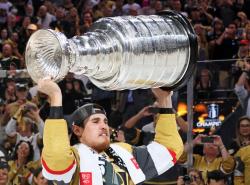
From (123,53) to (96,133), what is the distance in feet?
2.30

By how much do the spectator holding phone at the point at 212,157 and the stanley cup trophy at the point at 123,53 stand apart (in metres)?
3.07

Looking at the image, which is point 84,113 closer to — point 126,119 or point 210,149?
point 210,149

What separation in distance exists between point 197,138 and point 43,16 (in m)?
5.25

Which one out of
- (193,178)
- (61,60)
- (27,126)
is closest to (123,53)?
(61,60)

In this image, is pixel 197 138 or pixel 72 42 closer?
pixel 72 42

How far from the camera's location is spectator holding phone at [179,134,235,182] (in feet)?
26.6

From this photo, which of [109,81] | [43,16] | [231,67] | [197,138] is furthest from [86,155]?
[43,16]

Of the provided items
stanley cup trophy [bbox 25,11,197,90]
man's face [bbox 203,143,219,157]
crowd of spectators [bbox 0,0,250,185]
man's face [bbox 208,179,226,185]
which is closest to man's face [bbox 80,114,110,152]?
stanley cup trophy [bbox 25,11,197,90]

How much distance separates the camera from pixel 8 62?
27.7 ft

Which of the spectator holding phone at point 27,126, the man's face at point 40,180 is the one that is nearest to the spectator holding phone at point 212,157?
the man's face at point 40,180

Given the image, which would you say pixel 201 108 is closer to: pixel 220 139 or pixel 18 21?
pixel 220 139

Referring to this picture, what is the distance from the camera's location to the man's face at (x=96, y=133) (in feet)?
17.2

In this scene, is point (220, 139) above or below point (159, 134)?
below

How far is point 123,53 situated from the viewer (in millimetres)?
4754
